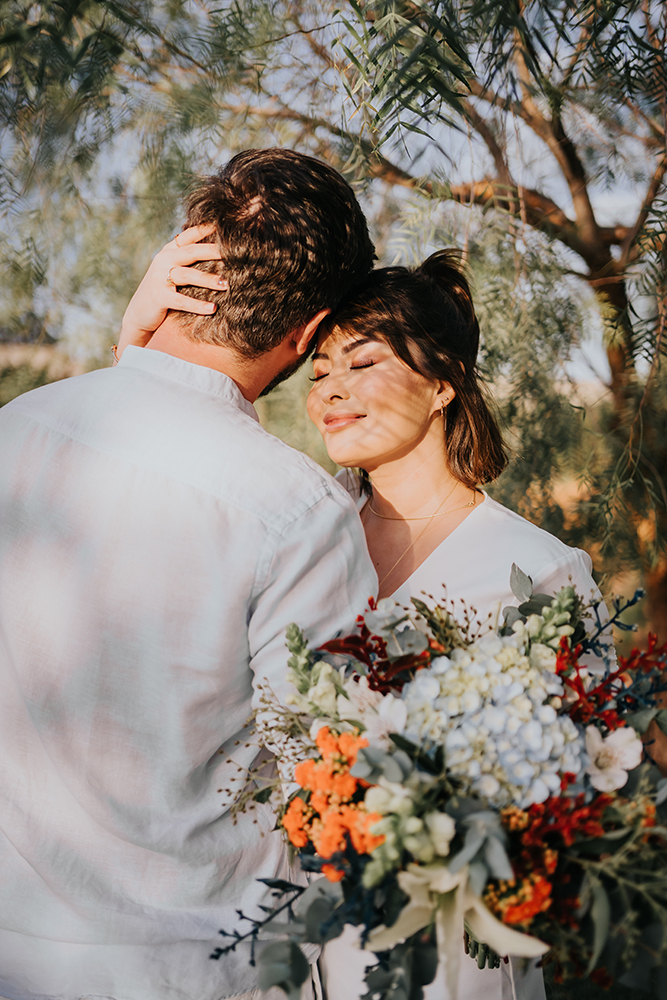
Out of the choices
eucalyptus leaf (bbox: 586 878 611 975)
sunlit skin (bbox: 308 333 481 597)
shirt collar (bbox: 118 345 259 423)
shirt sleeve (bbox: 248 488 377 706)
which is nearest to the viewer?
eucalyptus leaf (bbox: 586 878 611 975)

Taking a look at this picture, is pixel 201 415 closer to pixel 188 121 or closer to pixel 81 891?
pixel 81 891

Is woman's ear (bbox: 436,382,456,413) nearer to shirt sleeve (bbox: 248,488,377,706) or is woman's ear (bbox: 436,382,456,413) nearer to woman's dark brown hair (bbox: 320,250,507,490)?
woman's dark brown hair (bbox: 320,250,507,490)

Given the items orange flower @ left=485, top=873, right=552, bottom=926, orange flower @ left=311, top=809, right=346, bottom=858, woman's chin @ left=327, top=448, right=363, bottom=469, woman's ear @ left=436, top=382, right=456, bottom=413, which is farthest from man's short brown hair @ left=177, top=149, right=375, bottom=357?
orange flower @ left=485, top=873, right=552, bottom=926

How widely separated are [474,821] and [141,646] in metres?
0.47

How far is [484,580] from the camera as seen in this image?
4.36 feet

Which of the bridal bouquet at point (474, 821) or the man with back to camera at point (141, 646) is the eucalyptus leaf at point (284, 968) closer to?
the bridal bouquet at point (474, 821)

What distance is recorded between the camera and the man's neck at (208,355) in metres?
1.03

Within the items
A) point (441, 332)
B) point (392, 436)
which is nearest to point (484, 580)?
point (392, 436)

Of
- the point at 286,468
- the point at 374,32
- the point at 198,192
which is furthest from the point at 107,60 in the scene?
the point at 286,468

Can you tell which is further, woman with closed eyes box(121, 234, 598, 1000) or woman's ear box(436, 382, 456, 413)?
woman's ear box(436, 382, 456, 413)

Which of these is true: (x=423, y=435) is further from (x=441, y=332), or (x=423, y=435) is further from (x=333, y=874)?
(x=333, y=874)

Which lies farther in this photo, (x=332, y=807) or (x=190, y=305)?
(x=190, y=305)

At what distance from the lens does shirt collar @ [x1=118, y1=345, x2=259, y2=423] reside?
3.22 feet

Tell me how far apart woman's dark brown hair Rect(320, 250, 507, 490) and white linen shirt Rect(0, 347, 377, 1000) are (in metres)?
0.67
